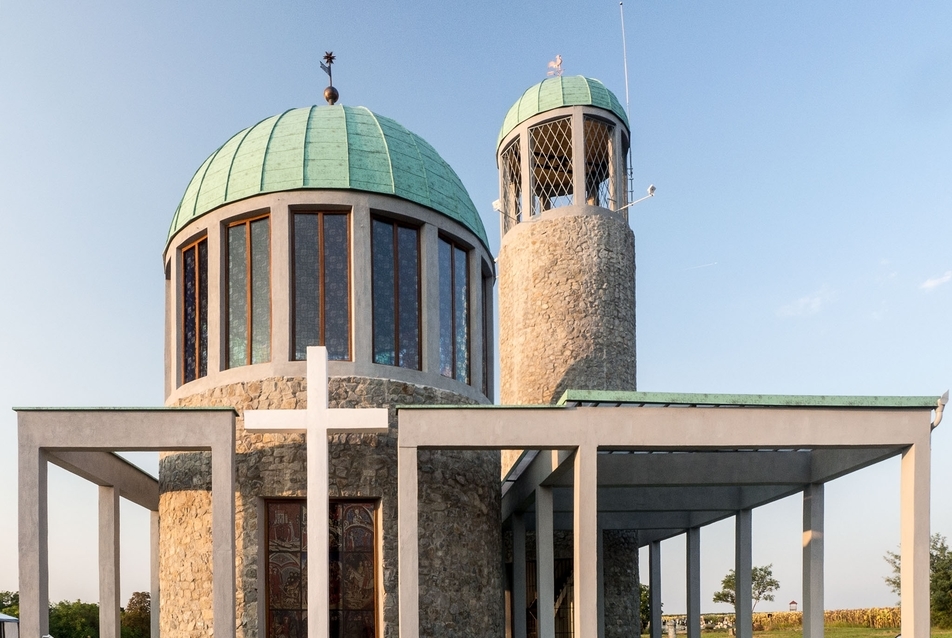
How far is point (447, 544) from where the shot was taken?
16625 mm

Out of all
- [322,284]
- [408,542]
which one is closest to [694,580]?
[322,284]

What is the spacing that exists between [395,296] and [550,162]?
14.9 m

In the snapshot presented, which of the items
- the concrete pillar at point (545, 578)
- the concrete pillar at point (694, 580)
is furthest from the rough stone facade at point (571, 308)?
the concrete pillar at point (545, 578)

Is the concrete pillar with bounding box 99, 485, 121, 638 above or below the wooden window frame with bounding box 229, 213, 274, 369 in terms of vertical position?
below

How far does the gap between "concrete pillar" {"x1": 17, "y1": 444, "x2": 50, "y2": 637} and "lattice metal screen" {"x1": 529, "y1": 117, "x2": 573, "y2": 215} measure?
61.5ft

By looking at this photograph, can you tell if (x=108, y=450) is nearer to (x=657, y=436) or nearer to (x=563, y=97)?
(x=657, y=436)

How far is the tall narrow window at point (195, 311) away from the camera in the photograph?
17625mm

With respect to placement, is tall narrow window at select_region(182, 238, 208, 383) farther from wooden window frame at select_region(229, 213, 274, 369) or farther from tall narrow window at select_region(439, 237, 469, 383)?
tall narrow window at select_region(439, 237, 469, 383)

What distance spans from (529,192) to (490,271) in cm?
1069

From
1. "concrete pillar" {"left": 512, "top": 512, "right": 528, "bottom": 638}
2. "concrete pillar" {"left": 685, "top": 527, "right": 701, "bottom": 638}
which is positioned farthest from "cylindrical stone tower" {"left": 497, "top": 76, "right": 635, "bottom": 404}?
"concrete pillar" {"left": 512, "top": 512, "right": 528, "bottom": 638}

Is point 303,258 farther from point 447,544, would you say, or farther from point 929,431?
point 929,431

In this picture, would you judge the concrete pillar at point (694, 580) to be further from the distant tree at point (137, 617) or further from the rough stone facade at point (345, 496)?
the distant tree at point (137, 617)

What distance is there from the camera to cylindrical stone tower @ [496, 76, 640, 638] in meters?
28.4

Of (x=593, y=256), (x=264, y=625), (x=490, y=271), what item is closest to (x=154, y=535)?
(x=264, y=625)
